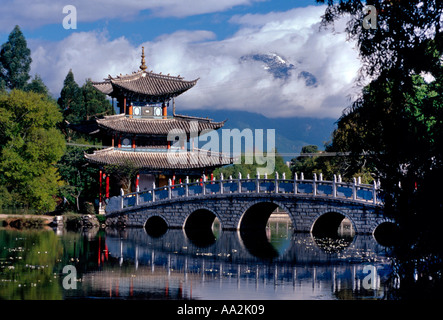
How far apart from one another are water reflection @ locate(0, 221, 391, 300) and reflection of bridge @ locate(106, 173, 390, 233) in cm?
112

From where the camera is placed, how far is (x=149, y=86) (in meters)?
42.7

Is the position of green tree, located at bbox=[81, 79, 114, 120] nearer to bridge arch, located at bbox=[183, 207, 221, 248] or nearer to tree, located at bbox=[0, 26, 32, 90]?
tree, located at bbox=[0, 26, 32, 90]

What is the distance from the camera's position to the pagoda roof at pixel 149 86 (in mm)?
41719

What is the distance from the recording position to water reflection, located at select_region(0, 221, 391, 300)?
1608 cm

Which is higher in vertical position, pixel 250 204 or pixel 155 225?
pixel 250 204

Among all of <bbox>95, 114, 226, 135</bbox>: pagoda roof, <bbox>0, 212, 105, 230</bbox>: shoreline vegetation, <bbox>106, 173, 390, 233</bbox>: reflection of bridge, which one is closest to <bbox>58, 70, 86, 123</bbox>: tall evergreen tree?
<bbox>95, 114, 226, 135</bbox>: pagoda roof

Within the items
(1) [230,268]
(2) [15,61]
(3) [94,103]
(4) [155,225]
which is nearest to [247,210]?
(4) [155,225]

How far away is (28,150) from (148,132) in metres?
7.42

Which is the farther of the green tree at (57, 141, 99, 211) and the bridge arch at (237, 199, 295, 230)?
the green tree at (57, 141, 99, 211)

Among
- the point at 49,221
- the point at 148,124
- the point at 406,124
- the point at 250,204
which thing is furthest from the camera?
the point at 148,124

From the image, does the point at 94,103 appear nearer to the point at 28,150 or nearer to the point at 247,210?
the point at 28,150

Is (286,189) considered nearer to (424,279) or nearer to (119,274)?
(119,274)

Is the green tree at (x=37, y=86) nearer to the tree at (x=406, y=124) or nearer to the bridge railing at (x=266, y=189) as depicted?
the bridge railing at (x=266, y=189)

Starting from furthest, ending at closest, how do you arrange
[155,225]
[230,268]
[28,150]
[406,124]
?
[155,225] < [28,150] < [230,268] < [406,124]
